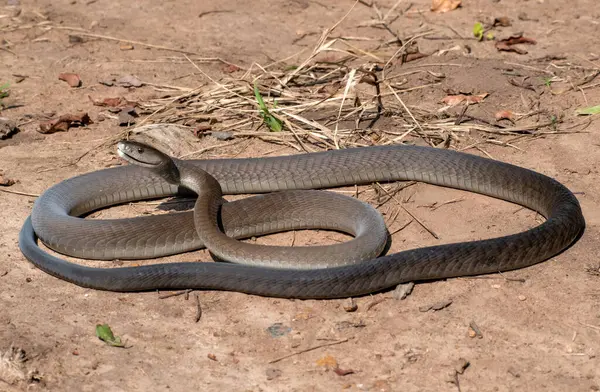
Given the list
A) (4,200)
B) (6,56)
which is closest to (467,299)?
(4,200)

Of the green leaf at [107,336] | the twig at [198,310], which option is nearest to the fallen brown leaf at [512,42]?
the twig at [198,310]

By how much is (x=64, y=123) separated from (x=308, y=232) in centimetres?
320

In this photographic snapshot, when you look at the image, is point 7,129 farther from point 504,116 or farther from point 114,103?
point 504,116

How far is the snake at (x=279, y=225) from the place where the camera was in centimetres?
545

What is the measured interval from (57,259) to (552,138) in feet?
14.8

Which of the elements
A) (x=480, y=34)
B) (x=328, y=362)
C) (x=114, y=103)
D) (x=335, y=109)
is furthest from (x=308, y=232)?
(x=480, y=34)

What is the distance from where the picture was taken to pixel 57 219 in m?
6.19

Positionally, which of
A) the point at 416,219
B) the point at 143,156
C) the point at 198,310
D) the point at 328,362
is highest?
the point at 143,156

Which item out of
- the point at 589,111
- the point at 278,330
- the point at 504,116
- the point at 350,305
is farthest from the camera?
the point at 504,116

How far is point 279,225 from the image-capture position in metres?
6.40

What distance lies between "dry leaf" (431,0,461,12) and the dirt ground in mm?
98

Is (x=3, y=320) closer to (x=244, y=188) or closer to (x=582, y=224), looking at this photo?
(x=244, y=188)

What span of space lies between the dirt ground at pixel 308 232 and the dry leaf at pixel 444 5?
98 millimetres

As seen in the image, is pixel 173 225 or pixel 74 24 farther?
pixel 74 24
